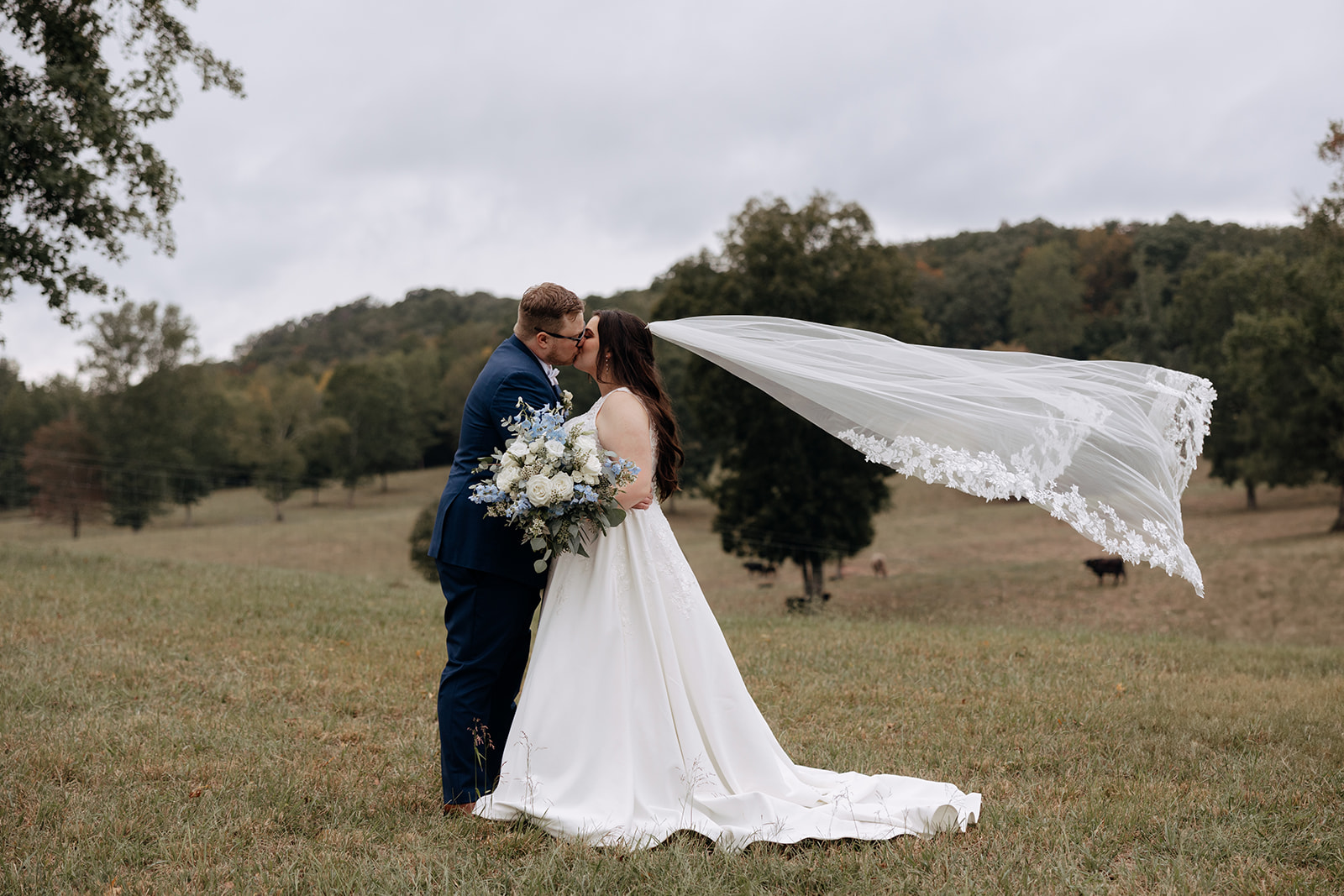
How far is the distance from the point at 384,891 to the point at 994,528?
41987mm

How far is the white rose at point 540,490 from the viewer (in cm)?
451

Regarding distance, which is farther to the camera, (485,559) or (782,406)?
(782,406)

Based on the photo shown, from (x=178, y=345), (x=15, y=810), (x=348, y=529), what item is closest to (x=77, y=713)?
(x=15, y=810)

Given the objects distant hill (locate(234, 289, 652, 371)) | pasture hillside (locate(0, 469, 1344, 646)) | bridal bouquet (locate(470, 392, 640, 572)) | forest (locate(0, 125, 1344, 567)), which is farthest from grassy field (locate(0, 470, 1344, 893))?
distant hill (locate(234, 289, 652, 371))

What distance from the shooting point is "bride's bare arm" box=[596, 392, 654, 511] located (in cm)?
498

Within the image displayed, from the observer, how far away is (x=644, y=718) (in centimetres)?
490

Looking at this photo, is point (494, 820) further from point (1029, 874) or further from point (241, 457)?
point (241, 457)

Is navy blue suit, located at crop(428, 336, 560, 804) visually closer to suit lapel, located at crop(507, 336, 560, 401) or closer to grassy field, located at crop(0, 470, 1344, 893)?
suit lapel, located at crop(507, 336, 560, 401)

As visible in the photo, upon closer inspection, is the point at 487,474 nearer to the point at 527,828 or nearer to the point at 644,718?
the point at 644,718

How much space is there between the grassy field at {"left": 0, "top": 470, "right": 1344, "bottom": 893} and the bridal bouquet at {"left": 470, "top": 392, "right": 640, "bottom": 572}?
1.56 m

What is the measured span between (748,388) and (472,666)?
20.8 meters

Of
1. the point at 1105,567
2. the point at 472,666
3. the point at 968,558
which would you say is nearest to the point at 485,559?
the point at 472,666

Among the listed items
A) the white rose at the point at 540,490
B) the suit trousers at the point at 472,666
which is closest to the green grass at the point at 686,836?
the suit trousers at the point at 472,666

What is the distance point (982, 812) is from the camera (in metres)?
5.03
